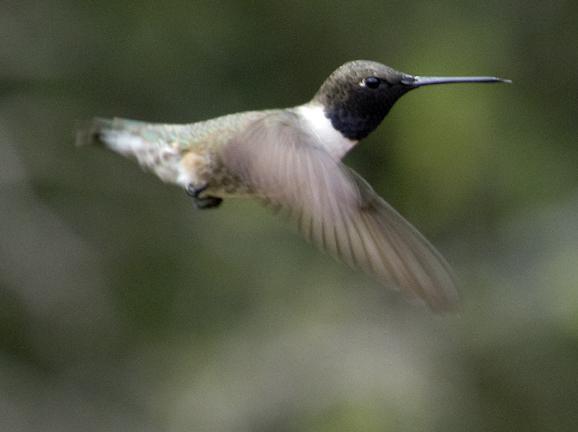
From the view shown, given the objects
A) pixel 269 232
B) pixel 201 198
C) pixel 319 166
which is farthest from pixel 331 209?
pixel 269 232

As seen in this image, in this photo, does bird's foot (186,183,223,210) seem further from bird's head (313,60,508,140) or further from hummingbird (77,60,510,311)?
bird's head (313,60,508,140)

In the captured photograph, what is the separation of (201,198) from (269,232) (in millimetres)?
2369

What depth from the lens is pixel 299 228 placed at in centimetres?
155

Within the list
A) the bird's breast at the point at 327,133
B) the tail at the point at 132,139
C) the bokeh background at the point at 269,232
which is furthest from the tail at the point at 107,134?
the bokeh background at the point at 269,232

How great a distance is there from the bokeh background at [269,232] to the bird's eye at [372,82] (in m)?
2.15

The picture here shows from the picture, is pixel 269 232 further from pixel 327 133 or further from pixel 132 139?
pixel 327 133

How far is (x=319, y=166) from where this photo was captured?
1554mm

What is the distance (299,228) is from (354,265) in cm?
9

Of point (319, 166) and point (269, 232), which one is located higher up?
point (319, 166)

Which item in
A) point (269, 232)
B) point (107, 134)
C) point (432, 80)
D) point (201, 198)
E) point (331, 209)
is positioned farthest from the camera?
point (269, 232)

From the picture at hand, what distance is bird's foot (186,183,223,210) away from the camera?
1.90 m

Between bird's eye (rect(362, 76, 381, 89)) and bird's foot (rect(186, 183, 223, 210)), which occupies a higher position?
bird's eye (rect(362, 76, 381, 89))

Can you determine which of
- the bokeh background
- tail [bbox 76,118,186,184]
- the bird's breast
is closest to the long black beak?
the bird's breast

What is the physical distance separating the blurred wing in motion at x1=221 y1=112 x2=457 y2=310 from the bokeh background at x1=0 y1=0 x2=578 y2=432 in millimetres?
2290
